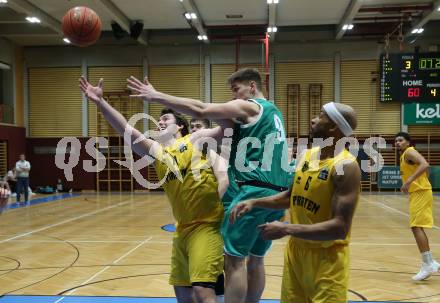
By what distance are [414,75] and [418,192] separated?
12320 millimetres

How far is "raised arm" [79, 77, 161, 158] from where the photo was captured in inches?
122

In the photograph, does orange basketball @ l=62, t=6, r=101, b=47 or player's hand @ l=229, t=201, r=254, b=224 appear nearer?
player's hand @ l=229, t=201, r=254, b=224

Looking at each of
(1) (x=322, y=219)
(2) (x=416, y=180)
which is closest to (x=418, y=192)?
(2) (x=416, y=180)

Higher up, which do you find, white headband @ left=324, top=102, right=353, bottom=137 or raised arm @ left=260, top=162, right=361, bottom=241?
white headband @ left=324, top=102, right=353, bottom=137

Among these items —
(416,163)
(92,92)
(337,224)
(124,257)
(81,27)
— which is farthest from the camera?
(124,257)

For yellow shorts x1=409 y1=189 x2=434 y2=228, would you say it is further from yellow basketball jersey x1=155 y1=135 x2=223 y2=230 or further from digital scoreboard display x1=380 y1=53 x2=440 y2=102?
digital scoreboard display x1=380 y1=53 x2=440 y2=102

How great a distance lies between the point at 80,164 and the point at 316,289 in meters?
20.2

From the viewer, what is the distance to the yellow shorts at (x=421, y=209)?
235 inches

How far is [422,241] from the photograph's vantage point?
5.88 metres

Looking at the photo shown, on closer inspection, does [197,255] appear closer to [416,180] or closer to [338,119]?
[338,119]

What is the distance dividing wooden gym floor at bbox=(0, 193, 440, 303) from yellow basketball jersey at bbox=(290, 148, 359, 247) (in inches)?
101

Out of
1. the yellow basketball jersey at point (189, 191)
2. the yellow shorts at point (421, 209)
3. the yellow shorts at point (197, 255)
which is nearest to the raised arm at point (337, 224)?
the yellow shorts at point (197, 255)

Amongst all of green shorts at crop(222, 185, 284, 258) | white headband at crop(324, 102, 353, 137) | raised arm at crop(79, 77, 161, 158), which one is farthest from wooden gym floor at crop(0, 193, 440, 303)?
white headband at crop(324, 102, 353, 137)

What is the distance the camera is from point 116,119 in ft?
10.7
